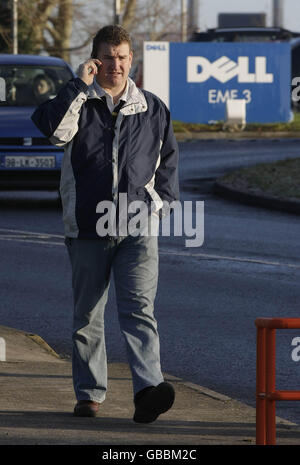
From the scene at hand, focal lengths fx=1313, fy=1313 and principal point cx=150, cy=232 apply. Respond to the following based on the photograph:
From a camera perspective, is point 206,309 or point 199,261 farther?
point 199,261

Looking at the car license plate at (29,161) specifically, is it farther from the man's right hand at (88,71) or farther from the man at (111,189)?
the man's right hand at (88,71)

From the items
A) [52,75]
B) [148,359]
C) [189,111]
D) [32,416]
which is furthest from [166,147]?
[189,111]

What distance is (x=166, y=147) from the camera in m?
6.35

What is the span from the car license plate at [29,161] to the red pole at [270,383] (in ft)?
35.6

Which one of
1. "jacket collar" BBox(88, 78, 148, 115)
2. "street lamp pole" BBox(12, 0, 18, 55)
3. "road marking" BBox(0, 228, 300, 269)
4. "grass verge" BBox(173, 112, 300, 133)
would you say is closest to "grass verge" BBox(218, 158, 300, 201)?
"road marking" BBox(0, 228, 300, 269)

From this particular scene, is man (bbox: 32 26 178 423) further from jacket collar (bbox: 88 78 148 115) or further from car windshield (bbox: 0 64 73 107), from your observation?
car windshield (bbox: 0 64 73 107)

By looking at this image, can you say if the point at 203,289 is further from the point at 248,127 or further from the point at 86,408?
the point at 248,127

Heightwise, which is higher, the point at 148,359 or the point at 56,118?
the point at 56,118

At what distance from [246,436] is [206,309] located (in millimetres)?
4181

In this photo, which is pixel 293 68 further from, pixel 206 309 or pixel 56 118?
pixel 56 118

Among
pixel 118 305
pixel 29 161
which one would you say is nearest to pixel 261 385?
pixel 118 305

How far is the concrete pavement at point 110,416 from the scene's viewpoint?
5.77 m

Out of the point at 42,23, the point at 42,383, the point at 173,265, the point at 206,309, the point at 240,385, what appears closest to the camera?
the point at 42,383

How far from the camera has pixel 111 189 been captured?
618 centimetres
